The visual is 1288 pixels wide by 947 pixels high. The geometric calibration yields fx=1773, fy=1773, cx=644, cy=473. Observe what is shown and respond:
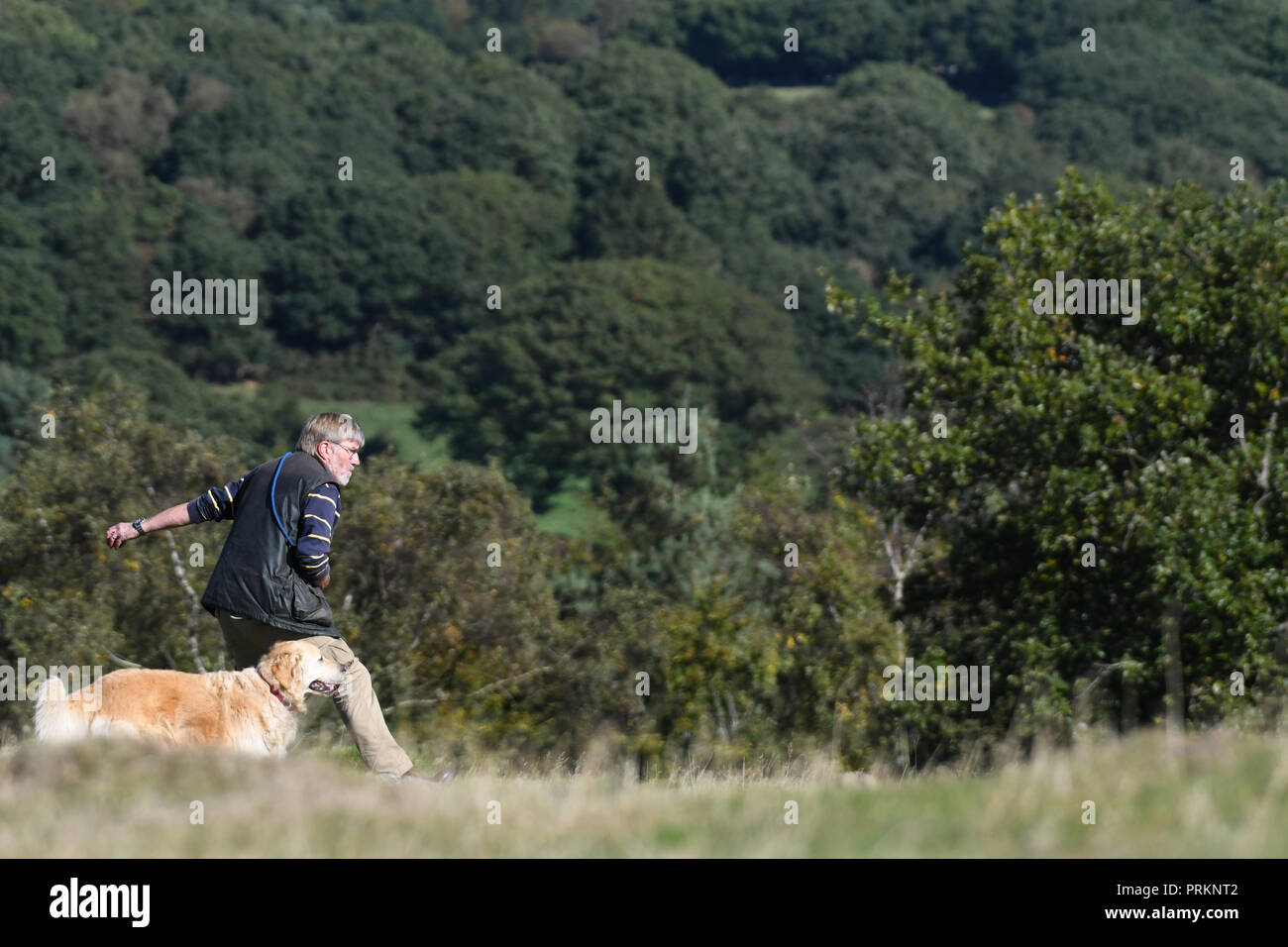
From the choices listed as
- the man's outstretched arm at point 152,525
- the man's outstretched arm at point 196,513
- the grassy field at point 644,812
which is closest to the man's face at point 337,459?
the man's outstretched arm at point 196,513

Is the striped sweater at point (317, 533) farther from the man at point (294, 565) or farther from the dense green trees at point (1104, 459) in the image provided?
the dense green trees at point (1104, 459)

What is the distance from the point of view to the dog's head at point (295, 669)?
9141 millimetres

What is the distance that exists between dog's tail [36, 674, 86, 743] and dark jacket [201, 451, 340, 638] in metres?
0.91

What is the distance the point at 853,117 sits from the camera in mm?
153875

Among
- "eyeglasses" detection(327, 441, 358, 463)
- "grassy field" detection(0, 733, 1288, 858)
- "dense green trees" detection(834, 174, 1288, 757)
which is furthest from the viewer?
"dense green trees" detection(834, 174, 1288, 757)

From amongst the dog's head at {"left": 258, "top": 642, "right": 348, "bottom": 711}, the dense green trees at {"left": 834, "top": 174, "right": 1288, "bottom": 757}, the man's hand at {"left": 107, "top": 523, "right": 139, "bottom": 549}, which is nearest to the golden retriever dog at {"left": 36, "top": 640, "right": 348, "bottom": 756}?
the dog's head at {"left": 258, "top": 642, "right": 348, "bottom": 711}

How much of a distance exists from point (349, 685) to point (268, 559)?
0.82m

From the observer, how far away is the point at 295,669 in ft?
30.0

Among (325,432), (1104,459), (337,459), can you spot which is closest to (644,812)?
(337,459)

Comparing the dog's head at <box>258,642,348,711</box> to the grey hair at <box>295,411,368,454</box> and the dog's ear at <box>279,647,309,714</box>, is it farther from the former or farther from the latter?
the grey hair at <box>295,411,368,454</box>

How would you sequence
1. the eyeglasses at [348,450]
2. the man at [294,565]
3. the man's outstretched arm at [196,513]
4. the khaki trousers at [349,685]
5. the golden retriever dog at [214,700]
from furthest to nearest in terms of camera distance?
the man's outstretched arm at [196,513], the eyeglasses at [348,450], the khaki trousers at [349,685], the man at [294,565], the golden retriever dog at [214,700]

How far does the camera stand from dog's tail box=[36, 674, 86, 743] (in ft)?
28.7

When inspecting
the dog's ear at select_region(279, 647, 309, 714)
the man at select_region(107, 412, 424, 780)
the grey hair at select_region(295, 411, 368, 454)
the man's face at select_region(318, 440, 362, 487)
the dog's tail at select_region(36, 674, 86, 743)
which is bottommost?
the dog's tail at select_region(36, 674, 86, 743)

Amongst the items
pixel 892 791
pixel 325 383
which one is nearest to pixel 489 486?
pixel 892 791
